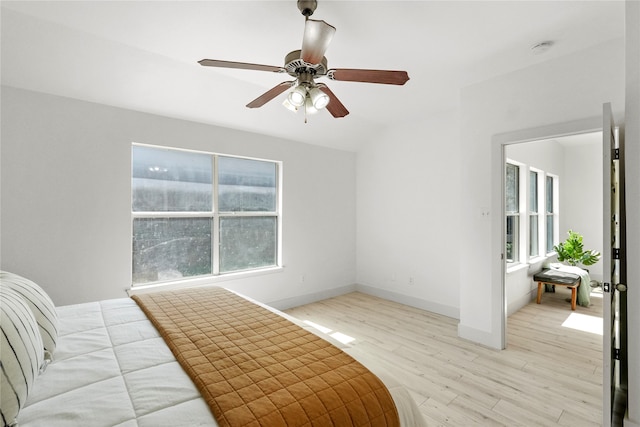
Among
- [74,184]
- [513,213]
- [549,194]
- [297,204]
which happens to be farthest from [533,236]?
[74,184]

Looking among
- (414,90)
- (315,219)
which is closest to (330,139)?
(315,219)

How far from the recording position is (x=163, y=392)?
1143 millimetres

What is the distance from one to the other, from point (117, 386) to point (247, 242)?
2.98 m

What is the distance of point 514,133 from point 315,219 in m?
2.78

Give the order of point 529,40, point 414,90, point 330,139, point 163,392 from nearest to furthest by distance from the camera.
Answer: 1. point 163,392
2. point 529,40
3. point 414,90
4. point 330,139

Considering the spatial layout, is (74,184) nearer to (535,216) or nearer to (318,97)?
(318,97)

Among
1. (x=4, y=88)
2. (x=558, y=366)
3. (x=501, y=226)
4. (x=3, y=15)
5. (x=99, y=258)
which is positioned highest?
(x=3, y=15)

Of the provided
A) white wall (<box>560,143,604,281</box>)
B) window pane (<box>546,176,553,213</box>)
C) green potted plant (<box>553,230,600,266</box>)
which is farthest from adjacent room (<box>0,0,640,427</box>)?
white wall (<box>560,143,604,281</box>)

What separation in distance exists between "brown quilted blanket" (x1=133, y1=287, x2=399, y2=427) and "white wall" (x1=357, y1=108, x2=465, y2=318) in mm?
2484

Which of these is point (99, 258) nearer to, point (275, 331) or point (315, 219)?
point (275, 331)

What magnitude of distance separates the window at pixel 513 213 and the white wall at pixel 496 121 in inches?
69.0

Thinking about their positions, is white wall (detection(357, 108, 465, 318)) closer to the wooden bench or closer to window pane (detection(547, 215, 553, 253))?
the wooden bench

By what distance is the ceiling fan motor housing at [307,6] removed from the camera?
1.93m

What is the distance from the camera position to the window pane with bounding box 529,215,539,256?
16.4ft
